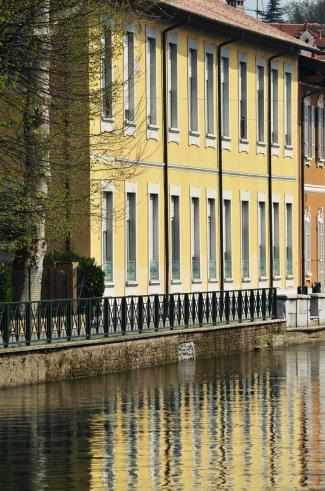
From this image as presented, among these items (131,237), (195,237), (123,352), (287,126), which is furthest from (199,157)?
(123,352)

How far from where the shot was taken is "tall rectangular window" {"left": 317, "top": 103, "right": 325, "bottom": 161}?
233 ft

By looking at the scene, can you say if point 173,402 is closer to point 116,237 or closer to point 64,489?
point 64,489

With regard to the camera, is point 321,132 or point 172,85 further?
point 321,132

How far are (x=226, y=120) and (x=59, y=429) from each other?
32211mm

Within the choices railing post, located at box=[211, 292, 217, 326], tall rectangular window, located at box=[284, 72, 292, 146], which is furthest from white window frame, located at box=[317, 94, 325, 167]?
railing post, located at box=[211, 292, 217, 326]

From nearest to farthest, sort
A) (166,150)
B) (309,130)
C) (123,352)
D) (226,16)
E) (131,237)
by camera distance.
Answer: (123,352), (131,237), (166,150), (226,16), (309,130)

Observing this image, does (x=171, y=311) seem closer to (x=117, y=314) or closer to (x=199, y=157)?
(x=117, y=314)

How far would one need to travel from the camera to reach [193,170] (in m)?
57.6

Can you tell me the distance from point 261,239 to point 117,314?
2198 cm

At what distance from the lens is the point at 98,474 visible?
77.0 ft

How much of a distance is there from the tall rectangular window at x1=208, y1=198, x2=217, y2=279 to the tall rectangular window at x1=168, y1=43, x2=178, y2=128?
4081 millimetres

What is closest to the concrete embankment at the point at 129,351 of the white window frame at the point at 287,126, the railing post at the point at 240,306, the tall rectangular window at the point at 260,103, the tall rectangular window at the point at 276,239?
the railing post at the point at 240,306

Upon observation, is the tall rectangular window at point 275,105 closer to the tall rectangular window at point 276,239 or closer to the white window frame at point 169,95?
the tall rectangular window at point 276,239

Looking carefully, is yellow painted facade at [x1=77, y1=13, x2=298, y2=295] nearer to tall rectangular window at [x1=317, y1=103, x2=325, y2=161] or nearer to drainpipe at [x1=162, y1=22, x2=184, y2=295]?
drainpipe at [x1=162, y1=22, x2=184, y2=295]
